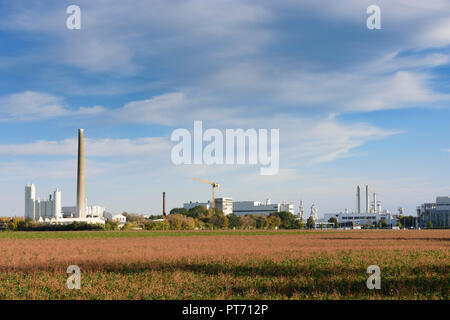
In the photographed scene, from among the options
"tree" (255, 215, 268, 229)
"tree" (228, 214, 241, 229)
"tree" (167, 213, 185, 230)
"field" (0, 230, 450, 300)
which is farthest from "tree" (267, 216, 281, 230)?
"field" (0, 230, 450, 300)

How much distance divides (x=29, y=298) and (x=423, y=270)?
703 inches

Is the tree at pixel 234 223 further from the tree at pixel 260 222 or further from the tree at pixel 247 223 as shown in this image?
the tree at pixel 260 222

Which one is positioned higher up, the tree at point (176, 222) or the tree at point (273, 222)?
the tree at point (176, 222)

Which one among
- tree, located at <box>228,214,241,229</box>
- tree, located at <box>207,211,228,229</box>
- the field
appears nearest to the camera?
the field

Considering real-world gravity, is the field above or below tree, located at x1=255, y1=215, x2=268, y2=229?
above

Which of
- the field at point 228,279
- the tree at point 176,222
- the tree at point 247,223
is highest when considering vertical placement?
the field at point 228,279

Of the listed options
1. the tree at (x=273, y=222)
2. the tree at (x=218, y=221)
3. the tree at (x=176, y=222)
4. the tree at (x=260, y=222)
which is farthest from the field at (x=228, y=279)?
the tree at (x=260, y=222)

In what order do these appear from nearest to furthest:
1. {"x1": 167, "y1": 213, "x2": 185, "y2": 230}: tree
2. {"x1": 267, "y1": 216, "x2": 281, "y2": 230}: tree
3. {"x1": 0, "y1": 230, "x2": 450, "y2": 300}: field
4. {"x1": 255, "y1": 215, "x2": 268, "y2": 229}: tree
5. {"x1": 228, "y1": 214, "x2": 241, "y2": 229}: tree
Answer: {"x1": 0, "y1": 230, "x2": 450, "y2": 300}: field → {"x1": 167, "y1": 213, "x2": 185, "y2": 230}: tree → {"x1": 228, "y1": 214, "x2": 241, "y2": 229}: tree → {"x1": 267, "y1": 216, "x2": 281, "y2": 230}: tree → {"x1": 255, "y1": 215, "x2": 268, "y2": 229}: tree

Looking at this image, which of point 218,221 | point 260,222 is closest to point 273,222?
point 260,222

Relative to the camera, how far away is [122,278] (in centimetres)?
2173

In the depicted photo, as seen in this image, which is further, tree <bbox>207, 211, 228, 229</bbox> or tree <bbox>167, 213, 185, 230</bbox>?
tree <bbox>207, 211, 228, 229</bbox>

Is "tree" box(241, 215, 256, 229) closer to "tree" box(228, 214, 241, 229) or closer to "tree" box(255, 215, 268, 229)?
"tree" box(228, 214, 241, 229)
